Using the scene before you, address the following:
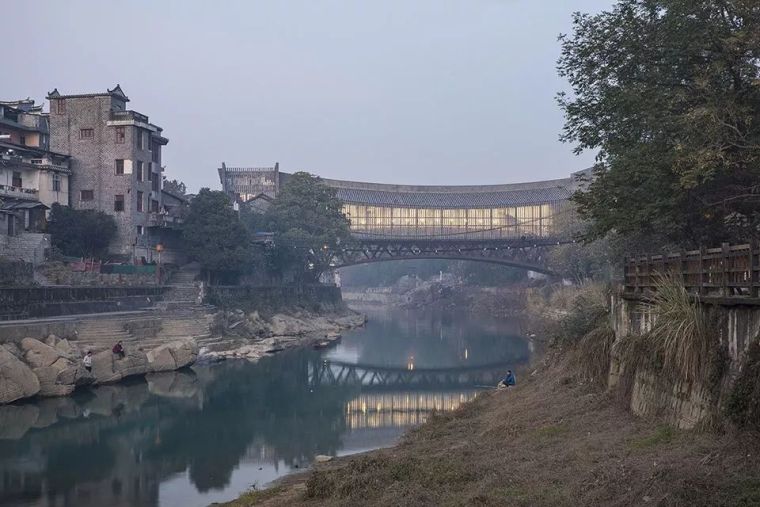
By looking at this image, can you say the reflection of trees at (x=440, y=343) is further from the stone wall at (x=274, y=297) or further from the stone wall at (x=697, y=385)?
the stone wall at (x=697, y=385)

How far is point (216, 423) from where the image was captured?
30.3 meters

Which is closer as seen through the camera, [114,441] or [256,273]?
[114,441]

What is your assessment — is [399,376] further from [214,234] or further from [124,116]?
[124,116]

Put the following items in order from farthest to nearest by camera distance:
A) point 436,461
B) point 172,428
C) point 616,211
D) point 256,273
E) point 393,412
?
point 256,273 → point 393,412 → point 172,428 → point 616,211 → point 436,461

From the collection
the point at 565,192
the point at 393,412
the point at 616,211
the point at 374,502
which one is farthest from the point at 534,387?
the point at 565,192

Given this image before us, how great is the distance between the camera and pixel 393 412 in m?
33.0

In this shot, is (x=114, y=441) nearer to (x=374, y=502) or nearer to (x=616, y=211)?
(x=374, y=502)

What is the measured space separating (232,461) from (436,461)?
10482 mm

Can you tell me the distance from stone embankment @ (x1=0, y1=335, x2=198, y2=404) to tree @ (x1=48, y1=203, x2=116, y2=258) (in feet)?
49.5

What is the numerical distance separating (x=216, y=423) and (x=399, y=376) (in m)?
15.8

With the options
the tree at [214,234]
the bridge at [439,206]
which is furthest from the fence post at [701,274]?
the bridge at [439,206]

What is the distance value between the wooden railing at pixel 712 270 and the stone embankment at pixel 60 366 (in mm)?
23647

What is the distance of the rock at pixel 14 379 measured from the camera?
97.9ft

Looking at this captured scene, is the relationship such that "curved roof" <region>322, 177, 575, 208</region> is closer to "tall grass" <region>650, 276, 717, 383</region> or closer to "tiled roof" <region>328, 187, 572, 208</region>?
"tiled roof" <region>328, 187, 572, 208</region>
